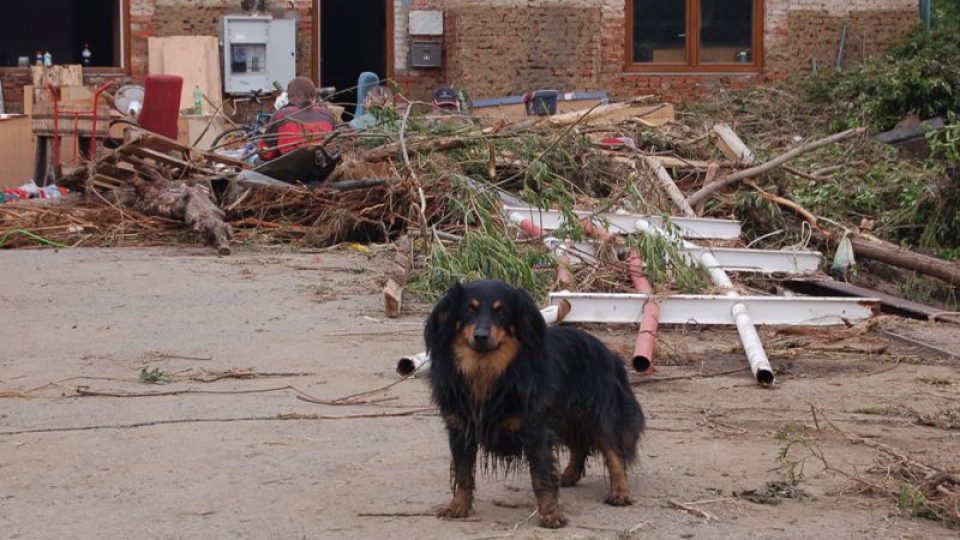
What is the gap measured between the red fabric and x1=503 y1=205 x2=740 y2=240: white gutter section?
3162mm

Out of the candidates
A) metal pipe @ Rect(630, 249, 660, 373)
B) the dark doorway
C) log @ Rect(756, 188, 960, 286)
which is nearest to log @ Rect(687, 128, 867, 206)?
log @ Rect(756, 188, 960, 286)

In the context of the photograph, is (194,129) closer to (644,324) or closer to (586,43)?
(586,43)

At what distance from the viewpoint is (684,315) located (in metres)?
8.23

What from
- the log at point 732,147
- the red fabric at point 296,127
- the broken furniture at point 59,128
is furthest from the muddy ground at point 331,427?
the broken furniture at point 59,128

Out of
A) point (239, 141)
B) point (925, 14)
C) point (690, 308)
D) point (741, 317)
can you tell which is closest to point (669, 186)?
point (690, 308)

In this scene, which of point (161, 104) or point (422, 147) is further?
point (161, 104)

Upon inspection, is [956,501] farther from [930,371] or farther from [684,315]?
[684,315]

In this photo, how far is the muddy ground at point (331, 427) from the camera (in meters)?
4.79

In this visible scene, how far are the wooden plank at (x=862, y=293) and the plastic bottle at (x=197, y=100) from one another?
36.4 feet

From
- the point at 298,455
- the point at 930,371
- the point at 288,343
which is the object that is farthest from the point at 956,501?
the point at 288,343

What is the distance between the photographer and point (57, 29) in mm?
27516

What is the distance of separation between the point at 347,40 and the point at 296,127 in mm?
13399

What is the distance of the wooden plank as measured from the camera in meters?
9.46

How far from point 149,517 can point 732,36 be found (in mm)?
18619
